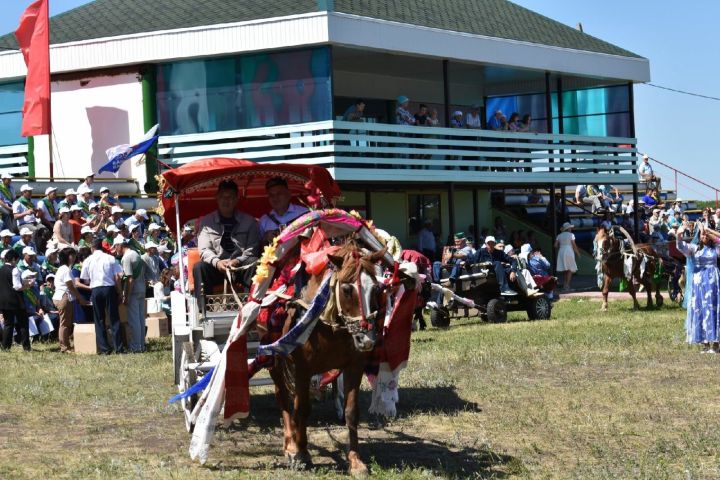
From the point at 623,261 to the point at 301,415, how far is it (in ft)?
61.8

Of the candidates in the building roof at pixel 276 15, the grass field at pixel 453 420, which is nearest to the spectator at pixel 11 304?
the grass field at pixel 453 420

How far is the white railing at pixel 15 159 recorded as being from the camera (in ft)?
119

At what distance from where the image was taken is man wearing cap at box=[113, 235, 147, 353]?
22.3 meters

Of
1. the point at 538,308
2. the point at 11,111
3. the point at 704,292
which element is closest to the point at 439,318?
the point at 538,308

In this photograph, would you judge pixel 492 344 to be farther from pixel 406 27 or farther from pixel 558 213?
pixel 558 213

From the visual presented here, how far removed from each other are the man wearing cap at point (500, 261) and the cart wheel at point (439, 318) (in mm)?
1448

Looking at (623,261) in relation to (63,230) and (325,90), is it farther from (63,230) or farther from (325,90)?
(63,230)

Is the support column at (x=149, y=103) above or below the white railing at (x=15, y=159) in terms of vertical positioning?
above

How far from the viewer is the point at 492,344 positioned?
2041cm

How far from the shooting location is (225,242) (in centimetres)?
1320

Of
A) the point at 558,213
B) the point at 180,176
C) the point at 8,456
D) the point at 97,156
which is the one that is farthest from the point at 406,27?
the point at 8,456

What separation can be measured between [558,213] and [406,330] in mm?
32764

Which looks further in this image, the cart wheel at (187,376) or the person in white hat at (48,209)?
the person in white hat at (48,209)

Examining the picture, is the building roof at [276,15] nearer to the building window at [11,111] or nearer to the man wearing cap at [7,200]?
the building window at [11,111]
